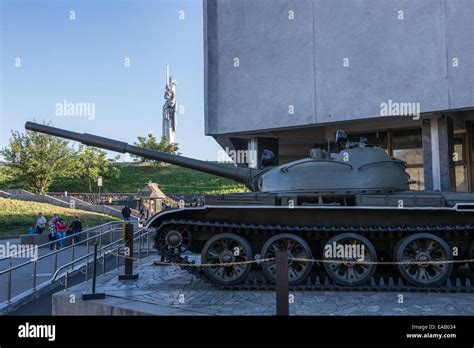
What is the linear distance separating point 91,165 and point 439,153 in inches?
1417

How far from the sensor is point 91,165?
44.1 metres

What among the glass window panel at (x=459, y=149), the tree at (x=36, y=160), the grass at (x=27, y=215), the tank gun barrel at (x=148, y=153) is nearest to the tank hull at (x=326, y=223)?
the tank gun barrel at (x=148, y=153)

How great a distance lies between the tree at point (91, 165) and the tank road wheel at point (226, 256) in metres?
34.2

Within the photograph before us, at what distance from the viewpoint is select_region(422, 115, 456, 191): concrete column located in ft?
47.0

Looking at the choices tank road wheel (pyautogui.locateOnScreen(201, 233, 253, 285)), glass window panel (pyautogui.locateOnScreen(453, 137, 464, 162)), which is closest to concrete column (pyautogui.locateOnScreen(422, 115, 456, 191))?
glass window panel (pyautogui.locateOnScreen(453, 137, 464, 162))

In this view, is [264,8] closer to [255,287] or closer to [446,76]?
[446,76]

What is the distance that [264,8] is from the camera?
1656cm

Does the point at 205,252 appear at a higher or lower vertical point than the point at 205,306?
higher

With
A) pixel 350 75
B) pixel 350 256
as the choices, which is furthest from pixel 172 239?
pixel 350 75

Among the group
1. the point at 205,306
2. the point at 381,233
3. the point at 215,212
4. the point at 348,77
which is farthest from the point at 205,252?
the point at 348,77

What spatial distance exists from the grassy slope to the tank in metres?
33.5

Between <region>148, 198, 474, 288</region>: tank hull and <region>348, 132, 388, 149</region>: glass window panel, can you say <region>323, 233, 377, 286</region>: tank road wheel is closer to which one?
<region>148, 198, 474, 288</region>: tank hull

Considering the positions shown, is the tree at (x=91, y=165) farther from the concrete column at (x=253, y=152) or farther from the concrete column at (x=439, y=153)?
the concrete column at (x=439, y=153)
